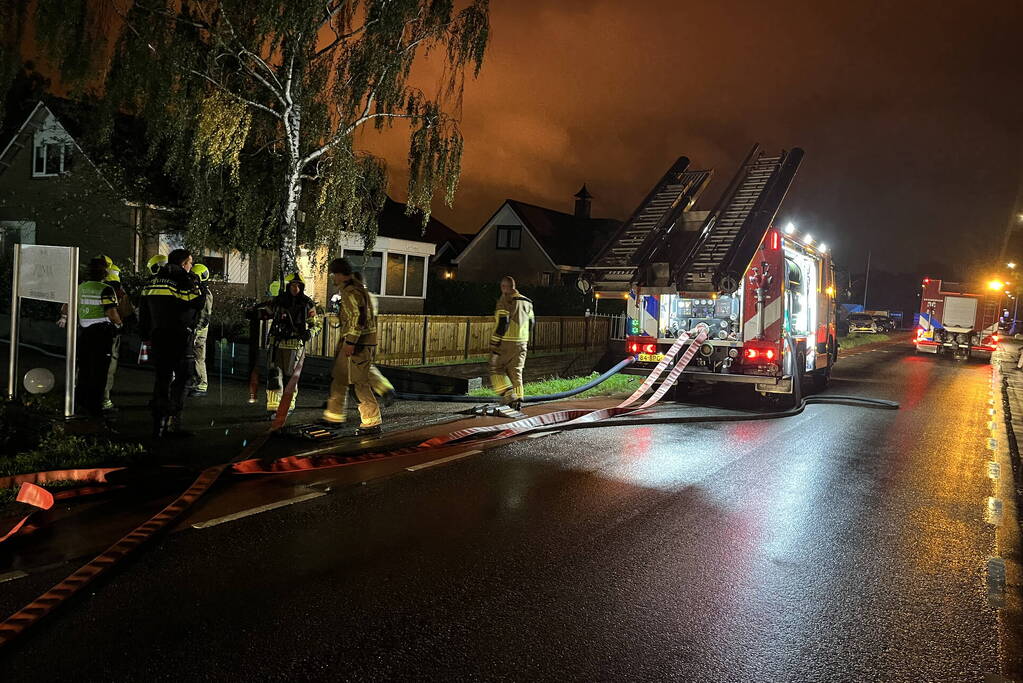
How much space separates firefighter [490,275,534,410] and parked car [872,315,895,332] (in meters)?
52.4

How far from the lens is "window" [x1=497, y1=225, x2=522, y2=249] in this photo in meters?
43.1

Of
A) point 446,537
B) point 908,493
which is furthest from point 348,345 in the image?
point 908,493

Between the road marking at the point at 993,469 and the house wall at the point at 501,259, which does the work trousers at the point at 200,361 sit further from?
the house wall at the point at 501,259

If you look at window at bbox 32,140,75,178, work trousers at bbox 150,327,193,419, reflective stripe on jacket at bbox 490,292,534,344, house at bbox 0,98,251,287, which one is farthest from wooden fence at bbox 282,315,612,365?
window at bbox 32,140,75,178

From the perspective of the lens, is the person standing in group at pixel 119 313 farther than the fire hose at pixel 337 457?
Yes

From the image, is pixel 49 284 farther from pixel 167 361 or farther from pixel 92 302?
pixel 167 361

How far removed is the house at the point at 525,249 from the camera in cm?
4203

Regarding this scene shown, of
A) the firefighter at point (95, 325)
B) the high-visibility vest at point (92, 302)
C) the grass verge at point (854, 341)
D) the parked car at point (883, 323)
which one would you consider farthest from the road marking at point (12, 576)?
the parked car at point (883, 323)

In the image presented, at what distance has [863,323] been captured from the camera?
55500 millimetres

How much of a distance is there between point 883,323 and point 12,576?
63168 mm

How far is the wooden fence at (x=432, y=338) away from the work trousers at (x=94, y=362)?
16.5 ft

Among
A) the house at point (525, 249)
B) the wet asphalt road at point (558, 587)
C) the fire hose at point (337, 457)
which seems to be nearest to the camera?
the wet asphalt road at point (558, 587)

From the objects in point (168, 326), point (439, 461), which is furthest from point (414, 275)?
point (439, 461)

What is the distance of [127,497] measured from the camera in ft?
19.6
